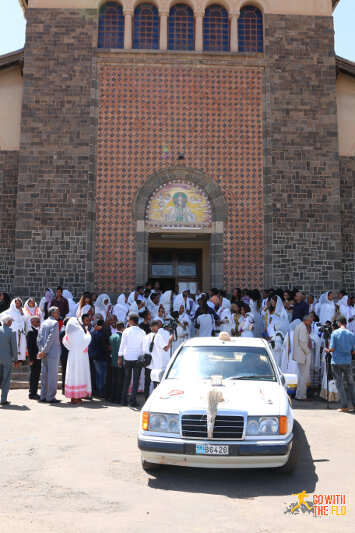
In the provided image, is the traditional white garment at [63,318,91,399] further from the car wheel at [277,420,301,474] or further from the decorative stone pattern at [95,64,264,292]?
the decorative stone pattern at [95,64,264,292]

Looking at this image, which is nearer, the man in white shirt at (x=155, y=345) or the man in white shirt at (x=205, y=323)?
the man in white shirt at (x=155, y=345)

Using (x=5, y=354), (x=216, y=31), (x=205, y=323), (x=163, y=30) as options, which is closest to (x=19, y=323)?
(x=5, y=354)

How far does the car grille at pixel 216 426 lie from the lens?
17.5 feet

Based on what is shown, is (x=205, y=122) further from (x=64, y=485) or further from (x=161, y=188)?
(x=64, y=485)

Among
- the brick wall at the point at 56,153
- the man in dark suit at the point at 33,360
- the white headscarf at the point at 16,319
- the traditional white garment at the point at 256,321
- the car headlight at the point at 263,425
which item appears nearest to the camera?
the car headlight at the point at 263,425

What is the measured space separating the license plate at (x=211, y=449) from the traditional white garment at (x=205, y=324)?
7622 millimetres

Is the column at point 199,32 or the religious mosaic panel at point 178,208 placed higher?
the column at point 199,32

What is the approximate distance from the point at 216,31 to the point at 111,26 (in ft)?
11.8

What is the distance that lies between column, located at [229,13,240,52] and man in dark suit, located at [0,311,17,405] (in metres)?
12.4

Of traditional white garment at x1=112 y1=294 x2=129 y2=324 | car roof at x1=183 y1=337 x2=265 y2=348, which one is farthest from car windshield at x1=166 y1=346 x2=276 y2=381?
traditional white garment at x1=112 y1=294 x2=129 y2=324

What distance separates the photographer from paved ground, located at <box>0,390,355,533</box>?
433 cm

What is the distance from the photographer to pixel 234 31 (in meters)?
17.6

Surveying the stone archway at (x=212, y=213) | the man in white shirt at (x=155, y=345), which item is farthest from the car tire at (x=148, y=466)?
the stone archway at (x=212, y=213)

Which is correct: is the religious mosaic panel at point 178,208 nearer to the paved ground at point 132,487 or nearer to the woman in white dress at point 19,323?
the woman in white dress at point 19,323
